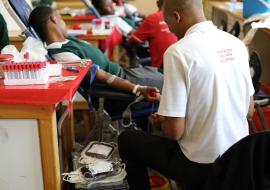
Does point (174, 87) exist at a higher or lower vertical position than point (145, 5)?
higher

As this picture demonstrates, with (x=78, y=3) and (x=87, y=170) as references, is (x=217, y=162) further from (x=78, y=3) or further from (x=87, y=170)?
(x=78, y=3)

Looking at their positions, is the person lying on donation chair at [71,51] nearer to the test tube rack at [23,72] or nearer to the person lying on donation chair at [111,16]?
the test tube rack at [23,72]

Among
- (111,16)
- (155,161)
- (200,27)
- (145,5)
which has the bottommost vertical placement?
(145,5)

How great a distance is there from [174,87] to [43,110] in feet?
1.58

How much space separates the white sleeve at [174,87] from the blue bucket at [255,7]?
1.64m

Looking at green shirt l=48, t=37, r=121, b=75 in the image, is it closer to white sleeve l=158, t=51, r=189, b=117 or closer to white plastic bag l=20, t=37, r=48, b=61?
white plastic bag l=20, t=37, r=48, b=61

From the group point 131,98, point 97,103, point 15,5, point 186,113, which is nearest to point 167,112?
point 186,113

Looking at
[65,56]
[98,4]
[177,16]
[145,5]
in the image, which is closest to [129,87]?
[65,56]

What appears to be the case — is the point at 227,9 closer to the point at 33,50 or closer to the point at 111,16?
the point at 111,16

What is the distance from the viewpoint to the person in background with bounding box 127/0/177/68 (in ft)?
9.00

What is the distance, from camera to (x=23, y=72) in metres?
1.48

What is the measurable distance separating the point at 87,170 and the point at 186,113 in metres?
0.50

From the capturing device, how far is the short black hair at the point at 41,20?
2.22 meters

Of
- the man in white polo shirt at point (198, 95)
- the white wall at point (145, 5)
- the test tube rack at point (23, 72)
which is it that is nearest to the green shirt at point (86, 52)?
the test tube rack at point (23, 72)
